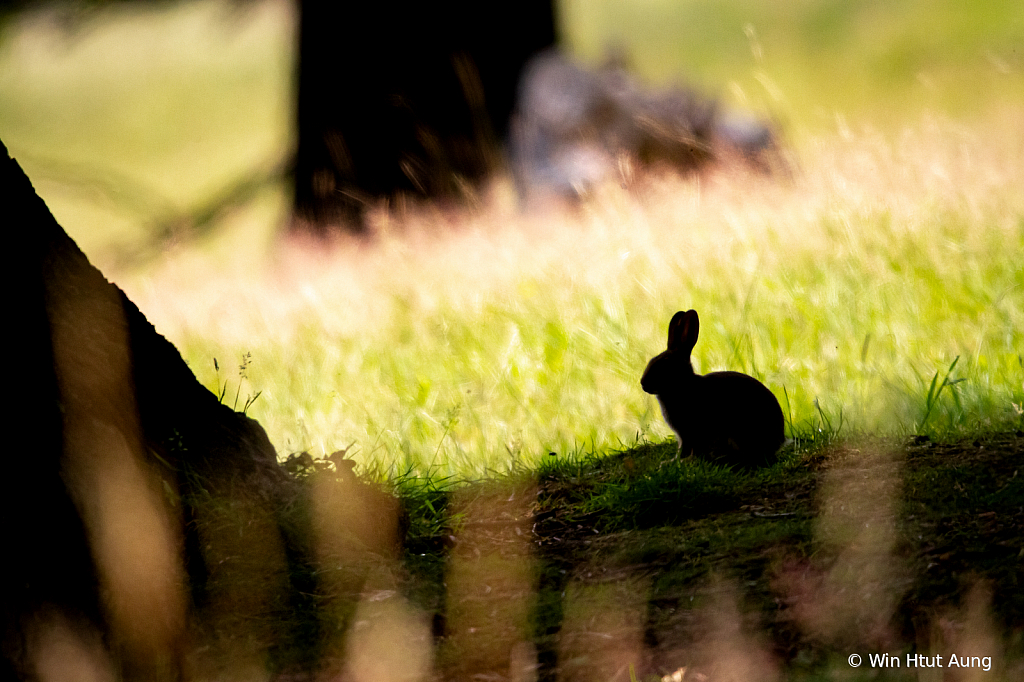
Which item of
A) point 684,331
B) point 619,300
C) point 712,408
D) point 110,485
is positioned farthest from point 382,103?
point 110,485

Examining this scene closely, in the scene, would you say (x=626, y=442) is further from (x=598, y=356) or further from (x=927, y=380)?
(x=927, y=380)

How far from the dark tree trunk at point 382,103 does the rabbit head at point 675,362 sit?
20.1 ft

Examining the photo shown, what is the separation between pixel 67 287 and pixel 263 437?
2.76ft

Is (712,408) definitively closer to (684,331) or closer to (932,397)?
(684,331)

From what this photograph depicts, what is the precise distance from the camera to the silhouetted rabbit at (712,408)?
3658mm

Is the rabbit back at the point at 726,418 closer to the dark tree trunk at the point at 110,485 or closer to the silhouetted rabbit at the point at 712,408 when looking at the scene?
the silhouetted rabbit at the point at 712,408

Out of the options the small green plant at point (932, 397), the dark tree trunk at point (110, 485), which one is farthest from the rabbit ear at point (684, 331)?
the dark tree trunk at point (110, 485)

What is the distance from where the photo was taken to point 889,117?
9.70 metres

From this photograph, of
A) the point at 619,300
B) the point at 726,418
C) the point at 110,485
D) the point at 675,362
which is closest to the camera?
the point at 110,485

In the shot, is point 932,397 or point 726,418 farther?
point 932,397

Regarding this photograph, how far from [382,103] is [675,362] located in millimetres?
6743

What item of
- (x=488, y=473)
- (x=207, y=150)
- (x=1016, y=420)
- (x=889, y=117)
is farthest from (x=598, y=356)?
(x=207, y=150)

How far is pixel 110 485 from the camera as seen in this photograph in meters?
2.77

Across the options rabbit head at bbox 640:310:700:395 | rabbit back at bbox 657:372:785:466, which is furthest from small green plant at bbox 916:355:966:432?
rabbit head at bbox 640:310:700:395
